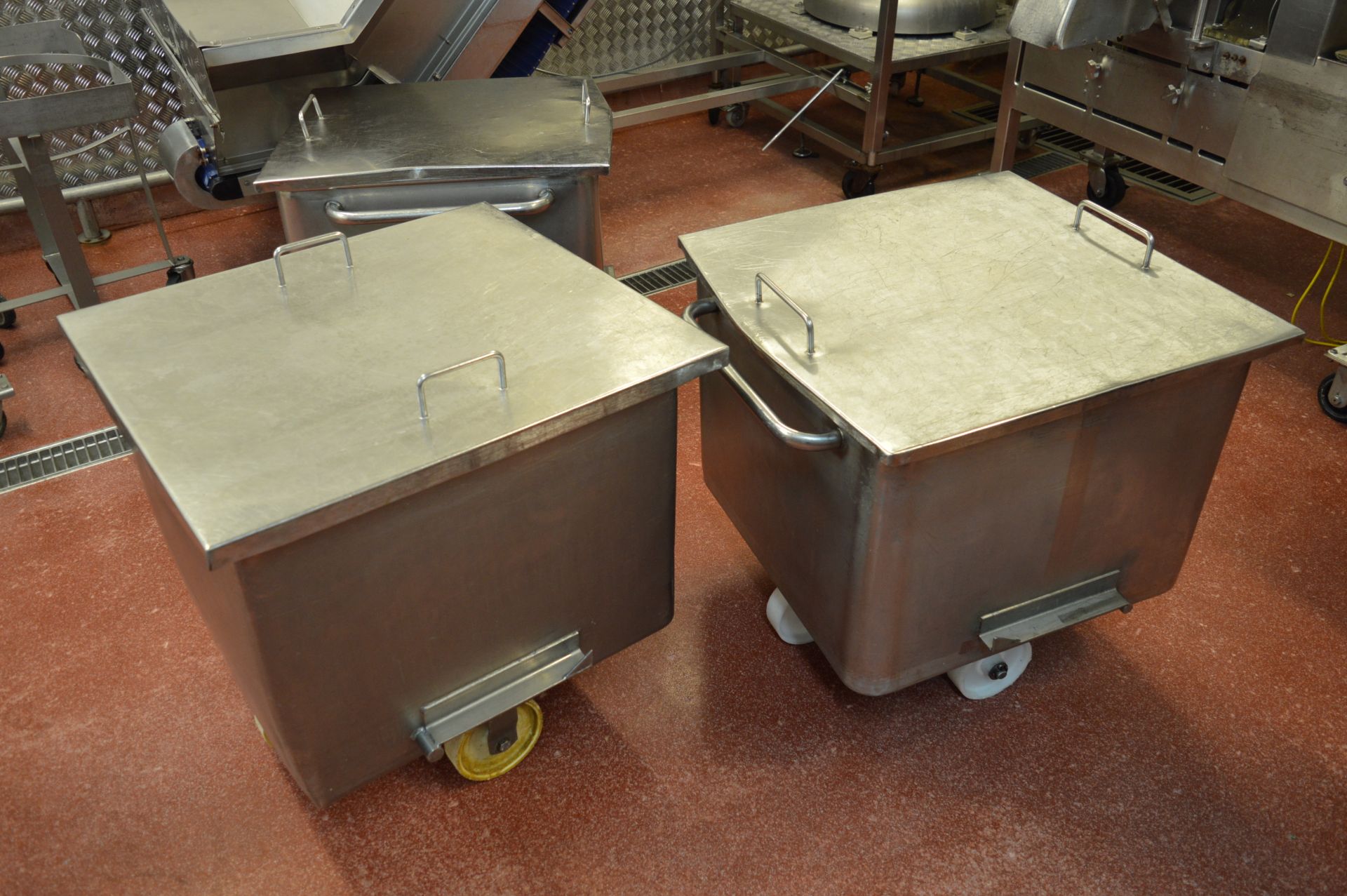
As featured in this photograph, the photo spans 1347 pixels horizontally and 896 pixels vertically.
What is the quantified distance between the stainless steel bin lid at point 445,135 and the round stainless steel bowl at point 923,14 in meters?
1.25

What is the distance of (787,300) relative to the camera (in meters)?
1.28

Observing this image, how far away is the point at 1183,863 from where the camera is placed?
1373 millimetres

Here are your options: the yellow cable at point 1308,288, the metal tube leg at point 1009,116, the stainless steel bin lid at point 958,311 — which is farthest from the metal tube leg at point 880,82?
the stainless steel bin lid at point 958,311

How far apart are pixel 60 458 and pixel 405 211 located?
3.31ft

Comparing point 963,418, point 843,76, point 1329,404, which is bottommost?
point 1329,404

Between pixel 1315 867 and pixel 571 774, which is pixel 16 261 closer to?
pixel 571 774

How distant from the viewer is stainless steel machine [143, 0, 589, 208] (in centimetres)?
226

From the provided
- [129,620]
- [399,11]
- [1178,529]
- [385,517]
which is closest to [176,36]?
[399,11]

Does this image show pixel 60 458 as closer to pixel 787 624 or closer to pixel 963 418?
pixel 787 624

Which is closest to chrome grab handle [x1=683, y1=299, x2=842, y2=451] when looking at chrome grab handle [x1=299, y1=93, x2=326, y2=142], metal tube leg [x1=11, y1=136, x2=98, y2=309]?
chrome grab handle [x1=299, y1=93, x2=326, y2=142]

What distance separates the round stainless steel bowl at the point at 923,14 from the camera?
125 inches

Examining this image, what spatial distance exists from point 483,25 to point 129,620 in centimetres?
158

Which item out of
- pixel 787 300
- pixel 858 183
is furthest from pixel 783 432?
pixel 858 183

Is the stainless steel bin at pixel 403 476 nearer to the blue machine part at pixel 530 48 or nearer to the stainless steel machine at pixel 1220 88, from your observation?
the blue machine part at pixel 530 48
